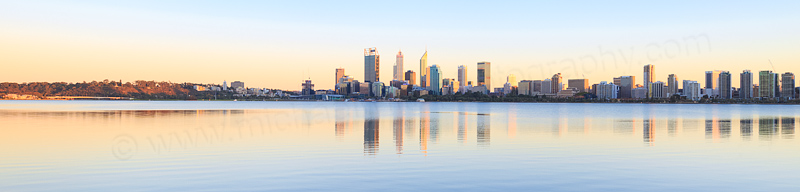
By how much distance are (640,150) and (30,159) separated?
21885 millimetres

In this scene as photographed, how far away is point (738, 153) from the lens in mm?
20688

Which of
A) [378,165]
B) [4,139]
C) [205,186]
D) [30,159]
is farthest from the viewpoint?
[4,139]

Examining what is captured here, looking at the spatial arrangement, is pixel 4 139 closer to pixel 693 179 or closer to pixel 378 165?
pixel 378 165

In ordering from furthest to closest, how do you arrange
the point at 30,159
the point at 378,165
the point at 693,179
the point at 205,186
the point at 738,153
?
the point at 738,153 < the point at 30,159 < the point at 378,165 < the point at 693,179 < the point at 205,186

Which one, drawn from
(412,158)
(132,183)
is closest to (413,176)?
(412,158)

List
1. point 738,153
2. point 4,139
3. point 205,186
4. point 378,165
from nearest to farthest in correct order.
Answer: point 205,186, point 378,165, point 738,153, point 4,139

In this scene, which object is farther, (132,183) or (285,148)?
(285,148)

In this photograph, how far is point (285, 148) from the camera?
21938 mm

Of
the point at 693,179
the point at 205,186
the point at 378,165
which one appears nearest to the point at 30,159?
the point at 205,186

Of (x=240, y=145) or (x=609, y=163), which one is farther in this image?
(x=240, y=145)

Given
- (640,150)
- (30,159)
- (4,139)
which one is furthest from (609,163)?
(4,139)

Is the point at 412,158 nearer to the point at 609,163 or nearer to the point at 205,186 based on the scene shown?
the point at 609,163

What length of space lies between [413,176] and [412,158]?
13.6 feet

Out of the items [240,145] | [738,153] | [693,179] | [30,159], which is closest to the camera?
[693,179]
